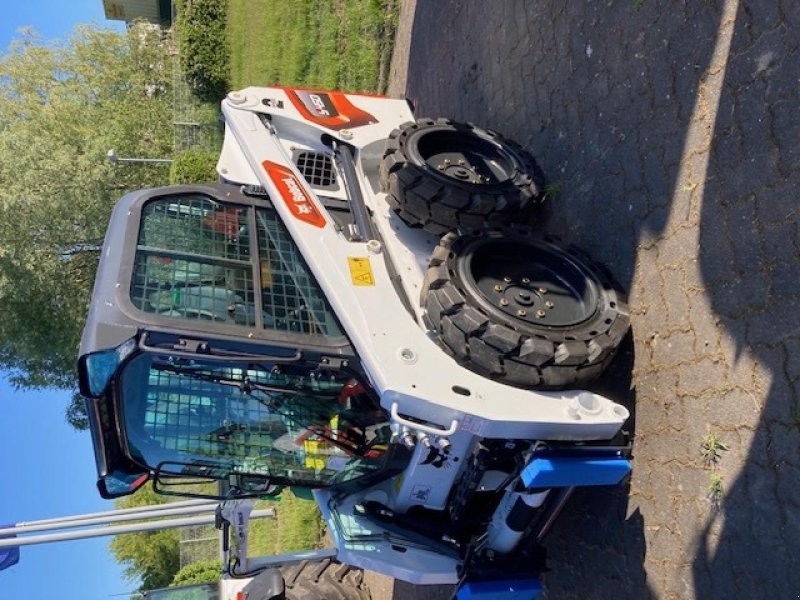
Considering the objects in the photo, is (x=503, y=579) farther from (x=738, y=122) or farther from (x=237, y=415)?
(x=738, y=122)

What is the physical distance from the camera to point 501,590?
3.59 m

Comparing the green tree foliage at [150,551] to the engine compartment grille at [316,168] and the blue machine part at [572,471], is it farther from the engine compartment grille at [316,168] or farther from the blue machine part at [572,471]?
the blue machine part at [572,471]

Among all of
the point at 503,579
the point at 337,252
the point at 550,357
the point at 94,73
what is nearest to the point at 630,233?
the point at 550,357

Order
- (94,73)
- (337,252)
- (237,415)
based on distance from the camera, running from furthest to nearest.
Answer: (94,73)
(337,252)
(237,415)

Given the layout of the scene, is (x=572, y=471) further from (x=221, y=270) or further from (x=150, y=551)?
(x=150, y=551)

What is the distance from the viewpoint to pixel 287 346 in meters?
2.97

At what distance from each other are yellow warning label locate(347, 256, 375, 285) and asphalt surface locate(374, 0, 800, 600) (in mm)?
1350

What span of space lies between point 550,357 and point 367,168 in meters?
1.99

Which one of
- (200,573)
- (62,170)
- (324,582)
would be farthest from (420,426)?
(62,170)

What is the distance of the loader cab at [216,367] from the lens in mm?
2875

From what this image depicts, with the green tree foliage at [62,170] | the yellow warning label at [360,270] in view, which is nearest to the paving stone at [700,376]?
the yellow warning label at [360,270]

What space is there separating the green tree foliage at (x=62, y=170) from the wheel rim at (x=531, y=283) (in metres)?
8.56

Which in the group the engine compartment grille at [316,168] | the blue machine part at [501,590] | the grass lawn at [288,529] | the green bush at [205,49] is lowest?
the grass lawn at [288,529]

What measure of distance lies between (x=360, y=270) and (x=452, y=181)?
0.83 meters
